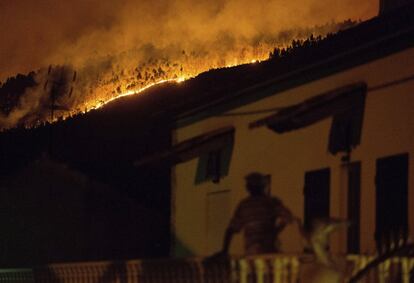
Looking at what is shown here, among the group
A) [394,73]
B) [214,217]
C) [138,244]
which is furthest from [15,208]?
[394,73]

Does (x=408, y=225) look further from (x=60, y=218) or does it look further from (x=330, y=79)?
(x=60, y=218)

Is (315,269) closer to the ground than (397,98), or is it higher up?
closer to the ground

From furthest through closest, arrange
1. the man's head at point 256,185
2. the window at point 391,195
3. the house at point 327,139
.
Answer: the house at point 327,139 < the window at point 391,195 < the man's head at point 256,185

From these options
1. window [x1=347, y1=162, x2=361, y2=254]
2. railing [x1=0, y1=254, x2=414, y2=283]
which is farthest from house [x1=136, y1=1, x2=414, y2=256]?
railing [x1=0, y1=254, x2=414, y2=283]

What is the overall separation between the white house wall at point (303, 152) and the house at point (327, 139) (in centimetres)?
2

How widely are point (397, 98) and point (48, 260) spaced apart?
14.7 meters

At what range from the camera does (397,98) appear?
14281 millimetres

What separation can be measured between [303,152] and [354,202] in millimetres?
1605

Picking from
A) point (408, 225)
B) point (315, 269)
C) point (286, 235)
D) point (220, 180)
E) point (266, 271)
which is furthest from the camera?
point (220, 180)

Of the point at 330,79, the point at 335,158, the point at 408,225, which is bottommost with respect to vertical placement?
the point at 408,225

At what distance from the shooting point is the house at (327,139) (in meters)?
14.2

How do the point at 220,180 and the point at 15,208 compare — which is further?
the point at 15,208

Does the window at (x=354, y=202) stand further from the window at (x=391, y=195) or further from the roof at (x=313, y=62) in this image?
the roof at (x=313, y=62)

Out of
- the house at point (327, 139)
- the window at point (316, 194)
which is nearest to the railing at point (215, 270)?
the house at point (327, 139)
